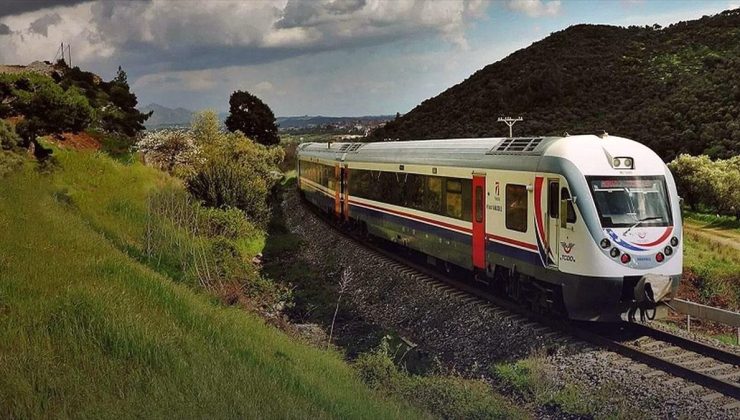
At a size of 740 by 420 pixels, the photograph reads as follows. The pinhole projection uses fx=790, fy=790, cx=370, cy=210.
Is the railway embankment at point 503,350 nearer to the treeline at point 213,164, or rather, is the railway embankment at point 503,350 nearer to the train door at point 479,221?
the train door at point 479,221

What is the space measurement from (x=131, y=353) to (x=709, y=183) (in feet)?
102

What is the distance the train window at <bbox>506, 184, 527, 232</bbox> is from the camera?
47.1ft

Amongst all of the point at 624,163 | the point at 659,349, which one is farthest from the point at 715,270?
the point at 659,349

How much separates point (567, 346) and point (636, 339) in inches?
48.7

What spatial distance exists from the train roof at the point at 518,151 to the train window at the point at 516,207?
413mm

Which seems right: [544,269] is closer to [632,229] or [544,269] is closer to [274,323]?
[632,229]

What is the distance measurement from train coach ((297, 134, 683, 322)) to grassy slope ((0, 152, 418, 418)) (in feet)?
13.2

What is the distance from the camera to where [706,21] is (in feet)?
241

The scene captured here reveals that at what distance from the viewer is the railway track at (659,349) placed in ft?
35.1

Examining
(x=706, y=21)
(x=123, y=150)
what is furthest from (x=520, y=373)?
(x=706, y=21)

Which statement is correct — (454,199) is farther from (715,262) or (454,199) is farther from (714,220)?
(714,220)

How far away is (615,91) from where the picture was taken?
61156 millimetres

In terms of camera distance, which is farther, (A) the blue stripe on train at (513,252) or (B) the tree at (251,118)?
(B) the tree at (251,118)

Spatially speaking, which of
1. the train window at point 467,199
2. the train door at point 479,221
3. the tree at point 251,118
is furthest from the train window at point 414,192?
the tree at point 251,118
